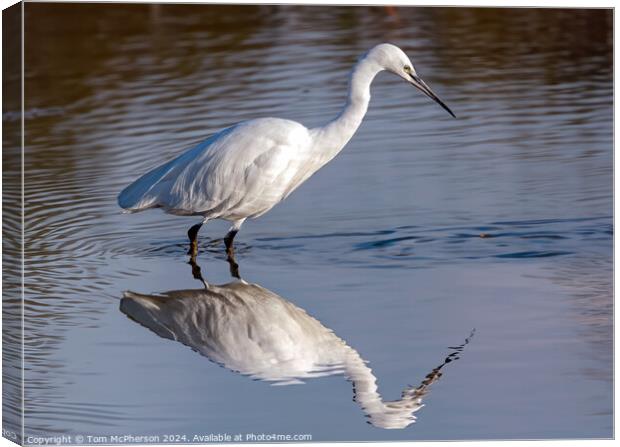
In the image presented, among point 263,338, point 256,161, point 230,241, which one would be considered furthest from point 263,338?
point 230,241

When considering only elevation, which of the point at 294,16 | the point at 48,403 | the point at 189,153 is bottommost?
the point at 48,403

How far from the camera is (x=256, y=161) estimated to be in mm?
7301

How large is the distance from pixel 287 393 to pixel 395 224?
97.4 inches

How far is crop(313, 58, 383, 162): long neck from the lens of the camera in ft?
23.5

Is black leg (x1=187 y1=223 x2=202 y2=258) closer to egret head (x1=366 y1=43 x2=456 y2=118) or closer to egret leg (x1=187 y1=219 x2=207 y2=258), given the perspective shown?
egret leg (x1=187 y1=219 x2=207 y2=258)

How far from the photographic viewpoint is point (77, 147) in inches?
361

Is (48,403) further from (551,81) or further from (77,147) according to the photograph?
(551,81)

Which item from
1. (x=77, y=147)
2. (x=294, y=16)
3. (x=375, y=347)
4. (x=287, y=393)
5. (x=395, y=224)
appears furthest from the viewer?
(x=77, y=147)

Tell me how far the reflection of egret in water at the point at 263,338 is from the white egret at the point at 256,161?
1.86ft

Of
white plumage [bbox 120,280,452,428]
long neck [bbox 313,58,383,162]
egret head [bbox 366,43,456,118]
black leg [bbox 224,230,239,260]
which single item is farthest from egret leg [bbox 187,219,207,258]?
egret head [bbox 366,43,456,118]

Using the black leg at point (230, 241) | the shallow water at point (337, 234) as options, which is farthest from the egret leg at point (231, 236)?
the shallow water at point (337, 234)

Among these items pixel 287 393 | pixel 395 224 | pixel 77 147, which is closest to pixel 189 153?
pixel 395 224

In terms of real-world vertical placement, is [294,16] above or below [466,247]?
above

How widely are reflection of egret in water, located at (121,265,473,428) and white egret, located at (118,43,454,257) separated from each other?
568 mm
